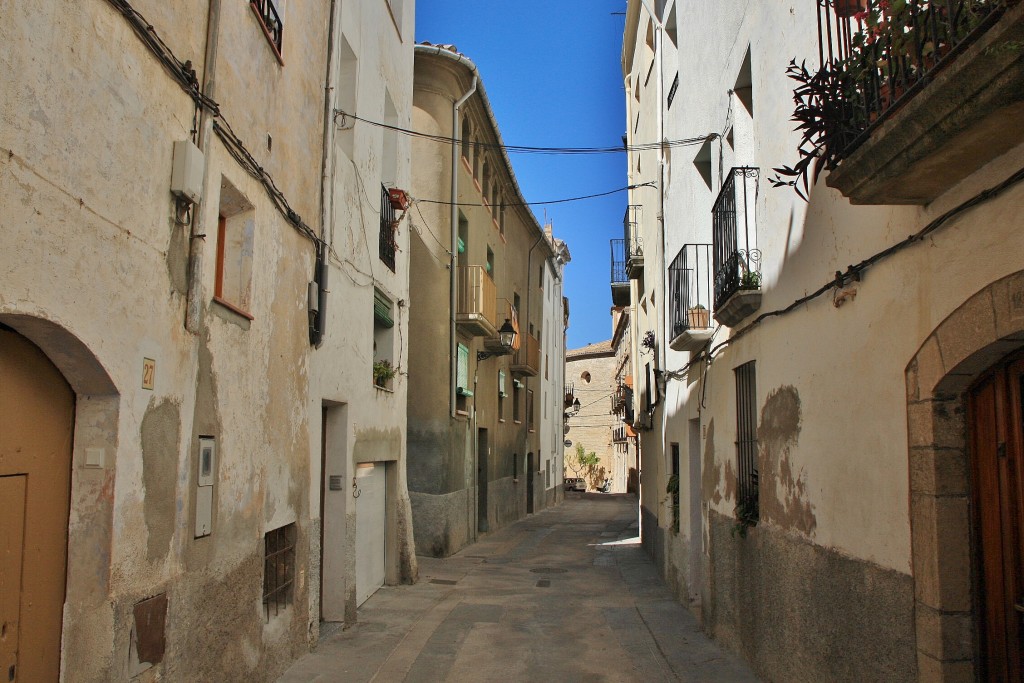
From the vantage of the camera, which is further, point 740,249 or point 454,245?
point 454,245

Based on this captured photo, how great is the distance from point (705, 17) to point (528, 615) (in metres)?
7.57

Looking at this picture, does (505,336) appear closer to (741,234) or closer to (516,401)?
(516,401)

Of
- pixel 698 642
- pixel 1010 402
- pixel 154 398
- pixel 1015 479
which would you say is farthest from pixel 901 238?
pixel 698 642

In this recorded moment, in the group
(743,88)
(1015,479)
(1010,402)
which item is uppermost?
(743,88)

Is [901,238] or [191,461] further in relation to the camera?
[191,461]

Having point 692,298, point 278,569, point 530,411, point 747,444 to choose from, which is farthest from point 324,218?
point 530,411

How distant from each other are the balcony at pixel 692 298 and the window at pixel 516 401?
14357 millimetres

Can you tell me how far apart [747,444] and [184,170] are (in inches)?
227

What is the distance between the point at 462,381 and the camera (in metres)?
17.7

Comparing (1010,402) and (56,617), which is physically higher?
(1010,402)

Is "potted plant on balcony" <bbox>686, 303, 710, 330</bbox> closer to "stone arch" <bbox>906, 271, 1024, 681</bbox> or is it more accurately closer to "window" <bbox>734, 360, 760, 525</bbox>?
"window" <bbox>734, 360, 760, 525</bbox>

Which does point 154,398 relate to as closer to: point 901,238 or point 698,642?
point 901,238

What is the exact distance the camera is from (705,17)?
10.2 metres

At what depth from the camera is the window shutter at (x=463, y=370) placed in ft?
57.0
